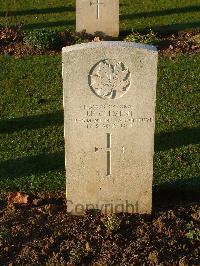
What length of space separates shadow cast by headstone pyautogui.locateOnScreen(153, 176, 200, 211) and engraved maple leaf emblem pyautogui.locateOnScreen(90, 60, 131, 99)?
1.64 metres

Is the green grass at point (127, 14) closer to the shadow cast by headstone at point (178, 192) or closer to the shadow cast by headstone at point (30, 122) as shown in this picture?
the shadow cast by headstone at point (30, 122)

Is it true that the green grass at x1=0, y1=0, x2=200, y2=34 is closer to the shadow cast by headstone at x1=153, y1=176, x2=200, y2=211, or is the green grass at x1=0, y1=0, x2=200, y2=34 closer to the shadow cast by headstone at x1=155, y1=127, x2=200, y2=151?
the shadow cast by headstone at x1=155, y1=127, x2=200, y2=151

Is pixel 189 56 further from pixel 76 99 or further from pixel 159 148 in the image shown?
pixel 76 99

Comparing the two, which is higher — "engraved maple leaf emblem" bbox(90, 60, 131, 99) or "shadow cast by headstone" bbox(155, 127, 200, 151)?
"engraved maple leaf emblem" bbox(90, 60, 131, 99)

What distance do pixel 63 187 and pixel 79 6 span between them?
19.8 ft

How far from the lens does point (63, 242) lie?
556cm

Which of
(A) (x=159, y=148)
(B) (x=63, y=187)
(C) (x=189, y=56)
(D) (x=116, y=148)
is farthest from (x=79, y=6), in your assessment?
(D) (x=116, y=148)

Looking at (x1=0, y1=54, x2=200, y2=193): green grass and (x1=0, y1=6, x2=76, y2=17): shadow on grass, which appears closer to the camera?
(x1=0, y1=54, x2=200, y2=193): green grass

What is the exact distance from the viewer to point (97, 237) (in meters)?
5.61

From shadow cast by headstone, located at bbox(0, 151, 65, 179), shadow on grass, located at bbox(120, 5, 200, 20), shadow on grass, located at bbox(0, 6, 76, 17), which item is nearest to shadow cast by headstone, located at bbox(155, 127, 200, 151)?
shadow cast by headstone, located at bbox(0, 151, 65, 179)

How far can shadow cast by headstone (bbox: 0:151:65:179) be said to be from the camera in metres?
7.09

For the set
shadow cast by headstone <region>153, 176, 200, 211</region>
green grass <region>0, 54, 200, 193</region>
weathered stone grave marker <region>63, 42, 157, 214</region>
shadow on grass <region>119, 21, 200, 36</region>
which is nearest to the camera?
weathered stone grave marker <region>63, 42, 157, 214</region>

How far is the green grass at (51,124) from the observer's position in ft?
22.8

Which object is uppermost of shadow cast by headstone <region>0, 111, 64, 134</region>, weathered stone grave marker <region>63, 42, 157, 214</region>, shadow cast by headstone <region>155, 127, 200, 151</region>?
weathered stone grave marker <region>63, 42, 157, 214</region>
